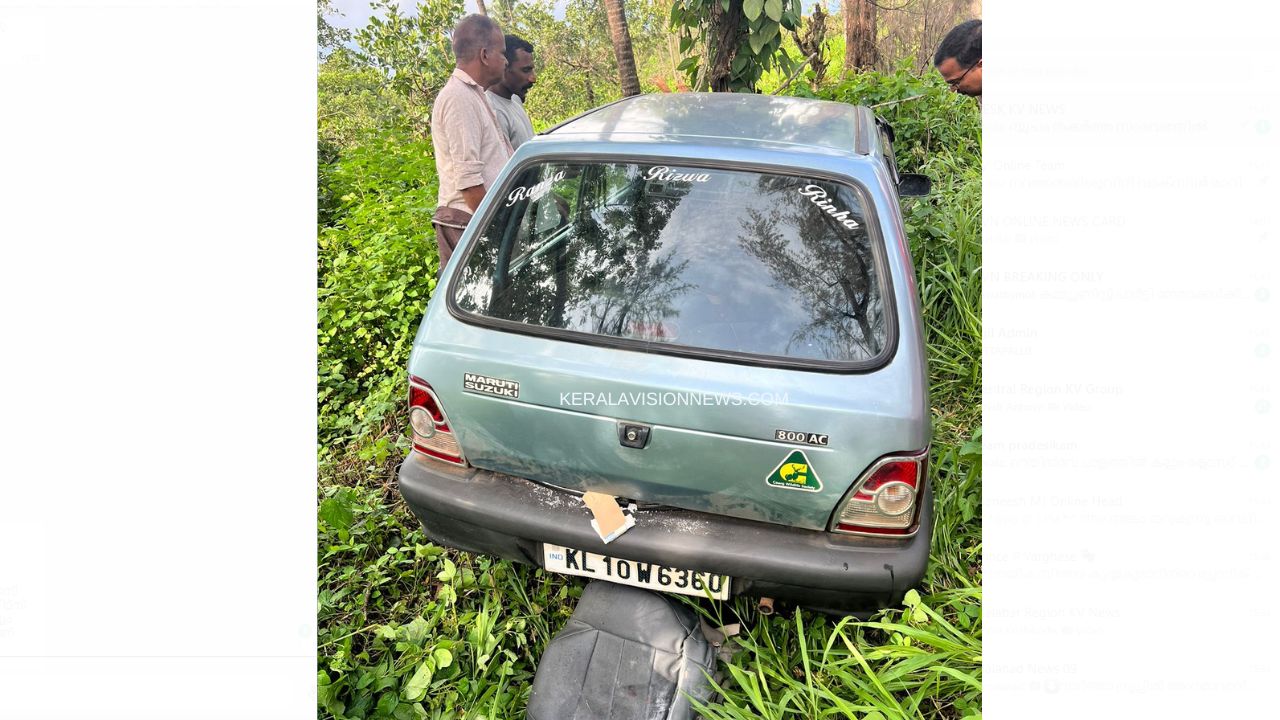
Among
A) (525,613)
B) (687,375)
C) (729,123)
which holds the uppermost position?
(729,123)

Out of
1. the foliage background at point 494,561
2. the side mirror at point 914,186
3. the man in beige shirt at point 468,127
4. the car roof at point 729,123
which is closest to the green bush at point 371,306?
the foliage background at point 494,561

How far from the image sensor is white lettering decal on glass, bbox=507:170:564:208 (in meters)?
2.33

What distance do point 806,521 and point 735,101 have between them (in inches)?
65.2

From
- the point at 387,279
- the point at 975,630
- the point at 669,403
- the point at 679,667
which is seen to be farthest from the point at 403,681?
the point at 387,279

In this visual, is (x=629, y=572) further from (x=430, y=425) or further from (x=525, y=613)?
(x=430, y=425)

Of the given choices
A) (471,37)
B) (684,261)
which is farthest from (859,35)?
(684,261)

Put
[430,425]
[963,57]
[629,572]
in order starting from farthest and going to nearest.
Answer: [963,57] < [430,425] < [629,572]

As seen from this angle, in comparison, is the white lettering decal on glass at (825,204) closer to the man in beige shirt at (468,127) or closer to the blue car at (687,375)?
the blue car at (687,375)

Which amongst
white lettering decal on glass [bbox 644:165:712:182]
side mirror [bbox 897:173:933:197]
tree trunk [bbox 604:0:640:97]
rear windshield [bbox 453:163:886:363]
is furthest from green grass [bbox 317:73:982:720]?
tree trunk [bbox 604:0:640:97]

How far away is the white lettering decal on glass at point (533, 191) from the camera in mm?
2328

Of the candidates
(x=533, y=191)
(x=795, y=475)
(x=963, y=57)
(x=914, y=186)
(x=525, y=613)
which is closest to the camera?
(x=795, y=475)

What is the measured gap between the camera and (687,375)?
190 cm

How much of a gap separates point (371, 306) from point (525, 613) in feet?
7.35

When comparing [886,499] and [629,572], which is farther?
[629,572]
